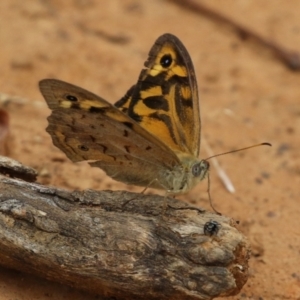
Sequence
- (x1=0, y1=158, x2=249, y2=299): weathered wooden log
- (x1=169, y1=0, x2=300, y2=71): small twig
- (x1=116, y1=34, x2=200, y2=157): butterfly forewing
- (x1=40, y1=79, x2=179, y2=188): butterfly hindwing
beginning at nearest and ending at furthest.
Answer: (x1=0, y1=158, x2=249, y2=299): weathered wooden log → (x1=40, y1=79, x2=179, y2=188): butterfly hindwing → (x1=116, y1=34, x2=200, y2=157): butterfly forewing → (x1=169, y1=0, x2=300, y2=71): small twig

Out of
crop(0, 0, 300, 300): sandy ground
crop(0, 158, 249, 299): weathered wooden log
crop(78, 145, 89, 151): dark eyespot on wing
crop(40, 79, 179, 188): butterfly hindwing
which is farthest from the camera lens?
crop(0, 0, 300, 300): sandy ground

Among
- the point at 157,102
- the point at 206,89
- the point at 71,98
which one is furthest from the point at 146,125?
the point at 206,89

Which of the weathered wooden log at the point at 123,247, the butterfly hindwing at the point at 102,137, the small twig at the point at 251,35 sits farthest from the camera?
the small twig at the point at 251,35

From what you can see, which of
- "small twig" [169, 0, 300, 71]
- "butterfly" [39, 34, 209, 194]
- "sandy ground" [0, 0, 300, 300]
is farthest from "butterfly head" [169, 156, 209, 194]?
"small twig" [169, 0, 300, 71]

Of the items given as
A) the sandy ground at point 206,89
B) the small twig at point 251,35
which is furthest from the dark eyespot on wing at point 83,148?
the small twig at point 251,35

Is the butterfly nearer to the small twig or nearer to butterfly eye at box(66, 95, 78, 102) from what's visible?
butterfly eye at box(66, 95, 78, 102)

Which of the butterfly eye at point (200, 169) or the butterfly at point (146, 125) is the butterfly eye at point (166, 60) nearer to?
the butterfly at point (146, 125)

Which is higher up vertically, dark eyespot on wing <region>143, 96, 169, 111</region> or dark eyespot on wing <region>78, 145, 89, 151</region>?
dark eyespot on wing <region>143, 96, 169, 111</region>

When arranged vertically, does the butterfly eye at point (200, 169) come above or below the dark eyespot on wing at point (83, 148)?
above
